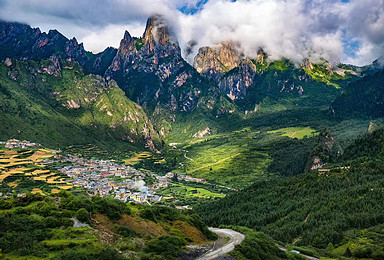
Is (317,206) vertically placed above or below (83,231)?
below

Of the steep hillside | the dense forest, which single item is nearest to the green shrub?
the steep hillside

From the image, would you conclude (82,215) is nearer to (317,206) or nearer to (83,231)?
(83,231)

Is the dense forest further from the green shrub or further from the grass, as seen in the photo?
the green shrub

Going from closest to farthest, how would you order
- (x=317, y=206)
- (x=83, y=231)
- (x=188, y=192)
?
(x=83, y=231), (x=317, y=206), (x=188, y=192)

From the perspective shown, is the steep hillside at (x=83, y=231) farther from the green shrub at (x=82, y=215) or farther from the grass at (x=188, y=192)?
the grass at (x=188, y=192)

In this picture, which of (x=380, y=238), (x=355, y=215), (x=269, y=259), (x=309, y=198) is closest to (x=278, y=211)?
(x=309, y=198)

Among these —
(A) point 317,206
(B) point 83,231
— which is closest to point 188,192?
(A) point 317,206

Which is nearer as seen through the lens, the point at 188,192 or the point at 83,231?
the point at 83,231

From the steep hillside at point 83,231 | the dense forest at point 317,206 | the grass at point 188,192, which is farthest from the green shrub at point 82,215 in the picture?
the grass at point 188,192

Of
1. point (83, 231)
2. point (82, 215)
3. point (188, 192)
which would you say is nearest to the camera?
point (83, 231)

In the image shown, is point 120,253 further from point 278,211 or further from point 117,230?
point 278,211
